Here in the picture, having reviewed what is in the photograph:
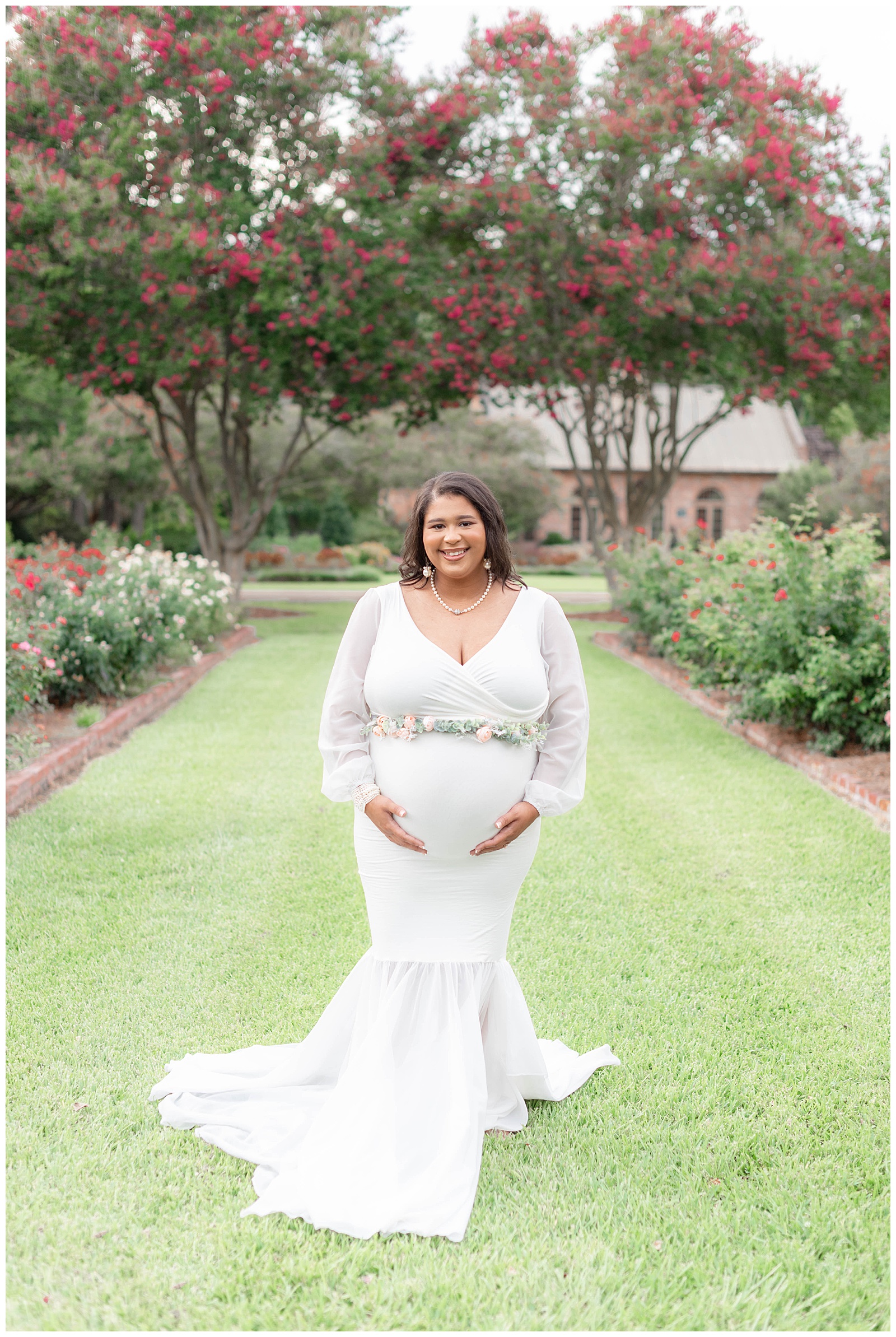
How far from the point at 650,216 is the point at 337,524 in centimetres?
2580

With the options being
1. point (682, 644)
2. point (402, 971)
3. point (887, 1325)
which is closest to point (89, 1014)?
point (402, 971)

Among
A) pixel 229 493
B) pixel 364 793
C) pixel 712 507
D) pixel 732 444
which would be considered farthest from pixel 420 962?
pixel 732 444

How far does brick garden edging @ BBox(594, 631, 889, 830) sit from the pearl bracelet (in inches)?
162

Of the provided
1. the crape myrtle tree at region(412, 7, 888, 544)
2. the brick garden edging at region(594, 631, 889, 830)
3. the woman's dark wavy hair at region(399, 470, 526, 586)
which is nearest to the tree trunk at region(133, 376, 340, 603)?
the crape myrtle tree at region(412, 7, 888, 544)

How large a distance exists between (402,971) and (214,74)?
534 inches

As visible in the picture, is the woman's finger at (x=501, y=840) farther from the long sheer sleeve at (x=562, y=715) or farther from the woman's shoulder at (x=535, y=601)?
the woman's shoulder at (x=535, y=601)

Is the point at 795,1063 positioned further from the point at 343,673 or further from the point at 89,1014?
the point at 89,1014

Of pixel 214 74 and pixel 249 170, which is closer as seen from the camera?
pixel 214 74

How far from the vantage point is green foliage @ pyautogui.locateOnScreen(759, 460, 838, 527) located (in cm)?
3938

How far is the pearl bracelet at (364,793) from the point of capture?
2.99 m

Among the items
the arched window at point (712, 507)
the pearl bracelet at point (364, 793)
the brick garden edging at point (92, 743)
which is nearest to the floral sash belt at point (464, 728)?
the pearl bracelet at point (364, 793)

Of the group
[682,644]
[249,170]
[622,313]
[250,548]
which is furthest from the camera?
[250,548]

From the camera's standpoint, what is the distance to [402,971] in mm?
3045

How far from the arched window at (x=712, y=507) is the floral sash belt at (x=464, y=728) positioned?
A: 4337cm
